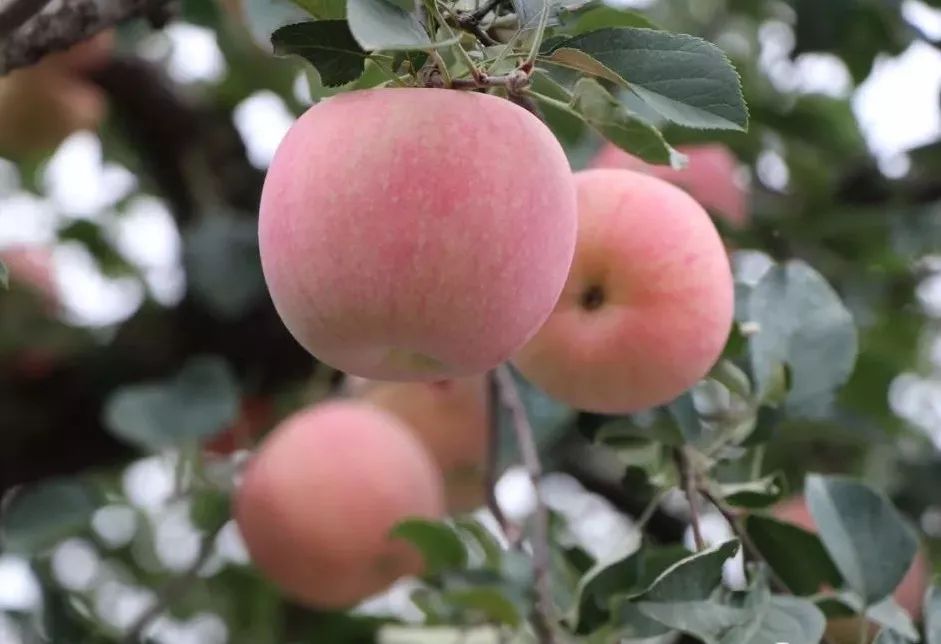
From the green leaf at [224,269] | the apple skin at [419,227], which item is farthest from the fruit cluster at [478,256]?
the green leaf at [224,269]

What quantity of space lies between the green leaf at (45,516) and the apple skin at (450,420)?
1.10 feet

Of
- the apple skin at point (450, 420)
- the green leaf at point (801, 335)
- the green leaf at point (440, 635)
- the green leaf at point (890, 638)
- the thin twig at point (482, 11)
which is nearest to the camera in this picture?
the thin twig at point (482, 11)

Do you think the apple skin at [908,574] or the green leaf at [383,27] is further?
the apple skin at [908,574]

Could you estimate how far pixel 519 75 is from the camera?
1.74ft

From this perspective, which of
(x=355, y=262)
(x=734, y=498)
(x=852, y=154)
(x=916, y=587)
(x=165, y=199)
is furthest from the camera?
(x=165, y=199)

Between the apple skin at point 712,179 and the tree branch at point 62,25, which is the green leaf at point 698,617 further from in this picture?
the apple skin at point 712,179

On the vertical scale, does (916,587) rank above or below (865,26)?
below

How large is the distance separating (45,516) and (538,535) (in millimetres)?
501

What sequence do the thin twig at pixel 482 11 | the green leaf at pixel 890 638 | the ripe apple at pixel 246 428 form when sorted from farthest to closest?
1. the ripe apple at pixel 246 428
2. the green leaf at pixel 890 638
3. the thin twig at pixel 482 11

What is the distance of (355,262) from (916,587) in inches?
31.1

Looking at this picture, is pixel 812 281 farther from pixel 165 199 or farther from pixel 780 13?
pixel 165 199

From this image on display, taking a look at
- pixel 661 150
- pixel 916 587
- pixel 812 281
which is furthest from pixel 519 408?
pixel 916 587

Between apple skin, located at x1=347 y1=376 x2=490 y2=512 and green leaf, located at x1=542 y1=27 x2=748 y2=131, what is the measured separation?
2.17 feet

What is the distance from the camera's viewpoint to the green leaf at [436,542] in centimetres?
82
